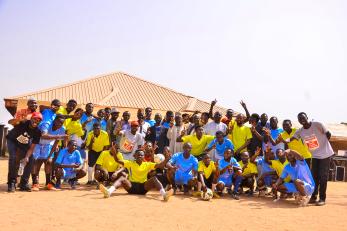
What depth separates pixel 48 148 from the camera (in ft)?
28.1

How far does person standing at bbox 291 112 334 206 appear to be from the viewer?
8.14 metres

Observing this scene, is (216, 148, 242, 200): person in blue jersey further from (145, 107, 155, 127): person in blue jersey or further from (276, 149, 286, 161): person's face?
(145, 107, 155, 127): person in blue jersey

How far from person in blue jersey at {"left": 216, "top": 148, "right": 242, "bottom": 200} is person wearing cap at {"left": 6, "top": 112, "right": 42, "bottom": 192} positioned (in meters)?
4.17

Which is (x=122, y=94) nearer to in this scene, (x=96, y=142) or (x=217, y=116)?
(x=96, y=142)

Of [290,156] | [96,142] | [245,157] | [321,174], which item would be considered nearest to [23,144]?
[96,142]

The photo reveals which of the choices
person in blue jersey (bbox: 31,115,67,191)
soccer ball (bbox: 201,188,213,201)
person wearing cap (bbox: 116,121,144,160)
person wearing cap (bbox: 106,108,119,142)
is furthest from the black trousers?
person in blue jersey (bbox: 31,115,67,191)

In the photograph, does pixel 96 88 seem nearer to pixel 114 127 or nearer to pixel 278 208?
pixel 114 127

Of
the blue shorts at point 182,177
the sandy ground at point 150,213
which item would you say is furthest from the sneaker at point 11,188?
the blue shorts at point 182,177

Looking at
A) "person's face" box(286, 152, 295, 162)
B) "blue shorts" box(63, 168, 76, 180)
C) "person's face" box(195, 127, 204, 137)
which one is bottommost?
"blue shorts" box(63, 168, 76, 180)

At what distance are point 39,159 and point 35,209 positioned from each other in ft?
9.04

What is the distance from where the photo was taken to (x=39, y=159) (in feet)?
27.8

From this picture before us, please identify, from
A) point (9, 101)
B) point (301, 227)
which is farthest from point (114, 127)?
point (9, 101)

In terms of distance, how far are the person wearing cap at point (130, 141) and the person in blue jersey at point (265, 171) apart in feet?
9.42

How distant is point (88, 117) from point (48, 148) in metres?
1.70
